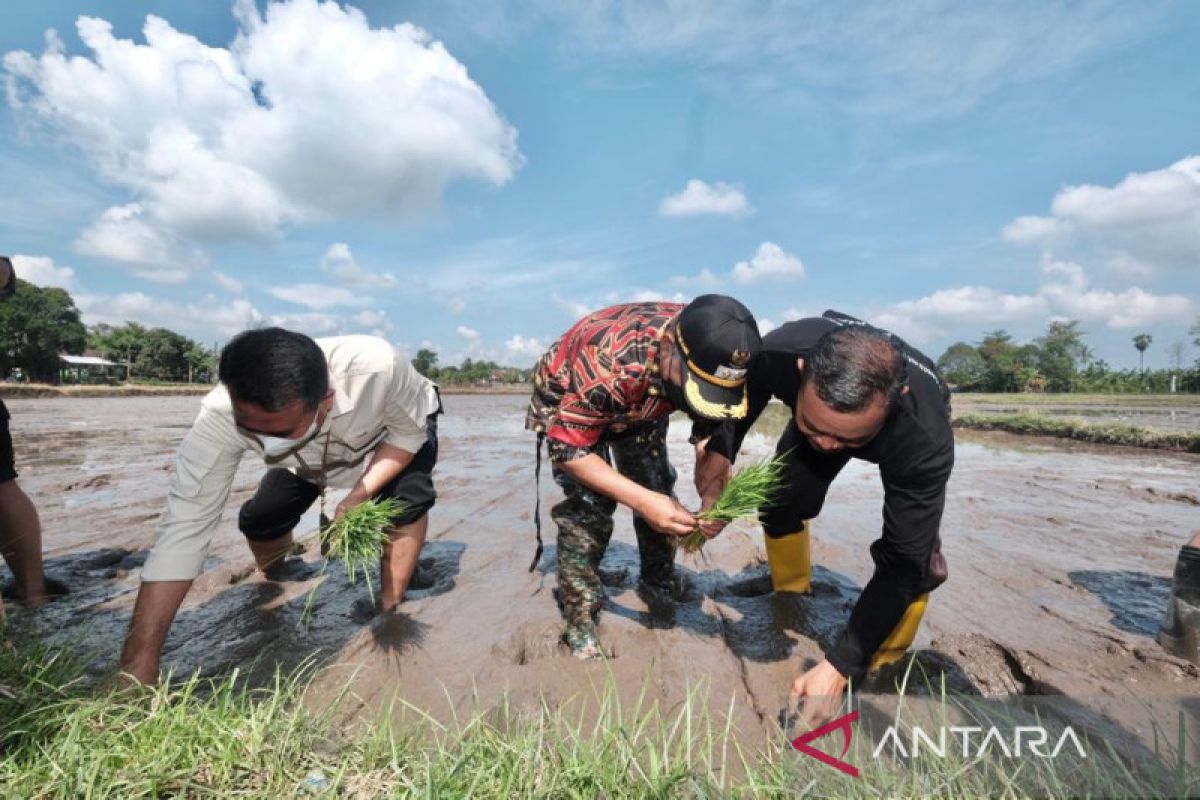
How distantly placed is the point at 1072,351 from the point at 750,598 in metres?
90.9

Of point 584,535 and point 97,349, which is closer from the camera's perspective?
point 584,535

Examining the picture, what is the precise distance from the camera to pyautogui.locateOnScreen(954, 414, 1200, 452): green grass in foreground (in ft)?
36.7

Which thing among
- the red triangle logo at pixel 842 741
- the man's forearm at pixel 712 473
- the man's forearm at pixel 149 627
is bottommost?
the red triangle logo at pixel 842 741

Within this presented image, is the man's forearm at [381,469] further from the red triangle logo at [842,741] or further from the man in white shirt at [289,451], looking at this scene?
the red triangle logo at [842,741]

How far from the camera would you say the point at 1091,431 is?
42.9 ft

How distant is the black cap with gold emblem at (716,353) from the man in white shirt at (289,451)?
142 centimetres

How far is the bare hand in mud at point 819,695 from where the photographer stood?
2141mm

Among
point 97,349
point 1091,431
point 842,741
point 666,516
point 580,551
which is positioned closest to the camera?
point 842,741

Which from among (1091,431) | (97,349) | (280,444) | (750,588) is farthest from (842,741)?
(97,349)

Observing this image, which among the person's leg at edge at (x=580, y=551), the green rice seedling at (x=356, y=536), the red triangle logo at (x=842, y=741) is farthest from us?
the person's leg at edge at (x=580, y=551)

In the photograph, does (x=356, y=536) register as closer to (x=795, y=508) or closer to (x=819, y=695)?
(x=819, y=695)

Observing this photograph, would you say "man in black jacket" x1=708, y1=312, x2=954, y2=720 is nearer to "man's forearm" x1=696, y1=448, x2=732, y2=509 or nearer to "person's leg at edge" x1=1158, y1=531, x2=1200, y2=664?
"man's forearm" x1=696, y1=448, x2=732, y2=509

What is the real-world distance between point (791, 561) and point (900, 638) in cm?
85

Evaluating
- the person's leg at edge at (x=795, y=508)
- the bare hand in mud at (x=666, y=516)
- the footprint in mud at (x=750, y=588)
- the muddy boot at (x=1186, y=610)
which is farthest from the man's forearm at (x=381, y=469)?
the muddy boot at (x=1186, y=610)
